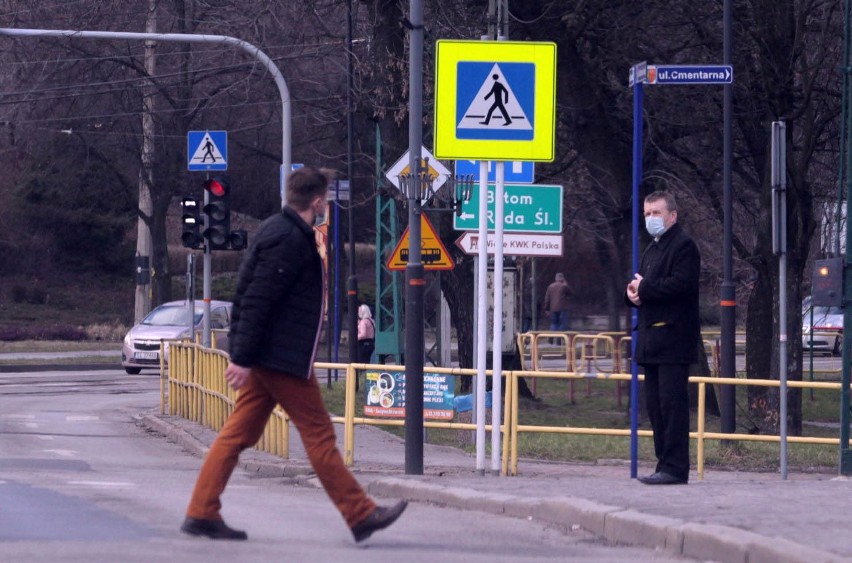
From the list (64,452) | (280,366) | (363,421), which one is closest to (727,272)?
(363,421)

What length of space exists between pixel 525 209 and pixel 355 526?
6695 millimetres

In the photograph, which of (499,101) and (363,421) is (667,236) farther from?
(363,421)

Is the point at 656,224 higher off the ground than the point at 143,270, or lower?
higher

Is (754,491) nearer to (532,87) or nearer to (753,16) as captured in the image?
(532,87)

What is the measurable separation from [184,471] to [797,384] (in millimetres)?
5337

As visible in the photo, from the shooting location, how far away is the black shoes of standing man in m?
6.97

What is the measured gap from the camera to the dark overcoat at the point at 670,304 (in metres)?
9.46

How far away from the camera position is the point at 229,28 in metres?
23.3

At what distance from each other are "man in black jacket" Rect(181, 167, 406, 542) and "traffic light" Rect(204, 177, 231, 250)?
11.1 meters

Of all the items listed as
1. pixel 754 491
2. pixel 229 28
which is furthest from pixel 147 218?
pixel 754 491

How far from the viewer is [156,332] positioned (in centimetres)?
3019

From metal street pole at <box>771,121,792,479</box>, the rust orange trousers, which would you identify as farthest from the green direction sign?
the rust orange trousers

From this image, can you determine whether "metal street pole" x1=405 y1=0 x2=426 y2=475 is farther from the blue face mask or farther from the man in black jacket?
the man in black jacket

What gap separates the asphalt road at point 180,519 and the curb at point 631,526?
0.29 ft
